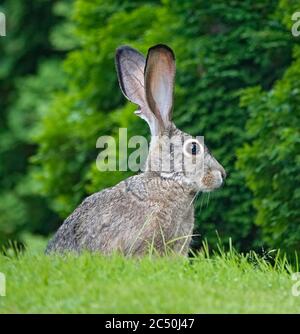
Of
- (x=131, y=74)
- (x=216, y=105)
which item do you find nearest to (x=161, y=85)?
(x=131, y=74)

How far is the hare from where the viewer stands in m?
7.70

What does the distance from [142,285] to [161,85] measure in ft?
7.50

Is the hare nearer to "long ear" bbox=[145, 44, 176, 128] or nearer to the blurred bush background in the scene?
"long ear" bbox=[145, 44, 176, 128]

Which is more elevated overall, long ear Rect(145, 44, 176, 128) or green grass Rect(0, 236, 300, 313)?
long ear Rect(145, 44, 176, 128)

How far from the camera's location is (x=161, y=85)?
824 centimetres

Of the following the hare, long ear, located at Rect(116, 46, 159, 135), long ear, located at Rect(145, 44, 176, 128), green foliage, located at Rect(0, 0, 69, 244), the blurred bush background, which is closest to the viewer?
the hare

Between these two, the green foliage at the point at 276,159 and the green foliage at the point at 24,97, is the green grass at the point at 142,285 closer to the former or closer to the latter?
the green foliage at the point at 276,159

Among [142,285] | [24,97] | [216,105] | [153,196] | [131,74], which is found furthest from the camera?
[24,97]

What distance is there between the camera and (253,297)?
643cm

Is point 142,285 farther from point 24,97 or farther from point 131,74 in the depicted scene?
point 24,97

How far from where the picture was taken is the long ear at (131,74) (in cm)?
838

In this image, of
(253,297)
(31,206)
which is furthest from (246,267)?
(31,206)

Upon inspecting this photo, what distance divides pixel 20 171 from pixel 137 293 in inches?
550

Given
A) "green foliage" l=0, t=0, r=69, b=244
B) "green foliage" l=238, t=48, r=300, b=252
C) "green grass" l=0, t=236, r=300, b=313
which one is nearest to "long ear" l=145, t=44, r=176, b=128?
"green grass" l=0, t=236, r=300, b=313
